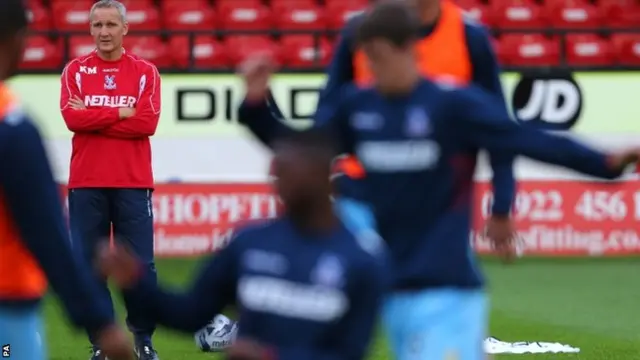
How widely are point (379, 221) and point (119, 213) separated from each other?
15.2ft

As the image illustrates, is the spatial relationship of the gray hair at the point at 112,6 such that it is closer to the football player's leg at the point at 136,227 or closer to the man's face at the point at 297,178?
the football player's leg at the point at 136,227

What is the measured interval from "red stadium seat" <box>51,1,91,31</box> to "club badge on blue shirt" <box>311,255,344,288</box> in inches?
581

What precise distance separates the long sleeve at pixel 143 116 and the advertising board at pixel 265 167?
6626 millimetres

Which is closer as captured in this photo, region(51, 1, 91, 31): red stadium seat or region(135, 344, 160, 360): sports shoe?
region(135, 344, 160, 360): sports shoe

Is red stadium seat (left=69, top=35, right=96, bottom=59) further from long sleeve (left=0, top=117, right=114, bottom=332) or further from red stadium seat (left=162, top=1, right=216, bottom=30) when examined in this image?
long sleeve (left=0, top=117, right=114, bottom=332)

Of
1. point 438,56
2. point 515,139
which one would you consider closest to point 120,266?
point 515,139

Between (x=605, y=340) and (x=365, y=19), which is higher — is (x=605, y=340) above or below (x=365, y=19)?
below

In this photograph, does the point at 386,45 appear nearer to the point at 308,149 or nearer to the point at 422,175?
the point at 422,175

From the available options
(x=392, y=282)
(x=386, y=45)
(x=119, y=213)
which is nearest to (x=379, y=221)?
(x=392, y=282)

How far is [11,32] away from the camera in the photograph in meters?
5.01

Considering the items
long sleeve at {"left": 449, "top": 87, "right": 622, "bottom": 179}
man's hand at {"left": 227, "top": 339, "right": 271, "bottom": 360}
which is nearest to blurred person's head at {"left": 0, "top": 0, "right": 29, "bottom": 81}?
man's hand at {"left": 227, "top": 339, "right": 271, "bottom": 360}

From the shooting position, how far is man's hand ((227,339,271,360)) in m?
4.56

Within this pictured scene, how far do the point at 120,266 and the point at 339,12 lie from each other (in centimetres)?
1486

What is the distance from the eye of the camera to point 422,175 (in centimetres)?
579
